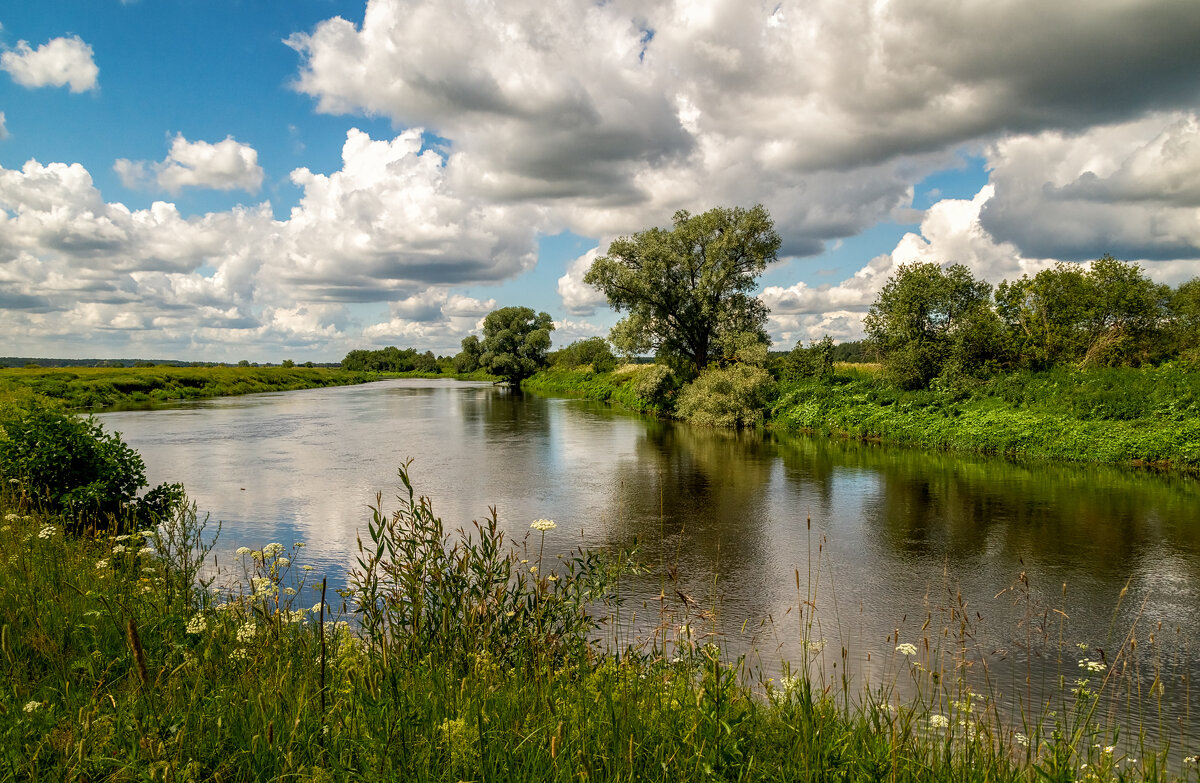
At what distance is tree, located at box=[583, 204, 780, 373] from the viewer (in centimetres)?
3412

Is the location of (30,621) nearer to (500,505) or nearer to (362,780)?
(362,780)

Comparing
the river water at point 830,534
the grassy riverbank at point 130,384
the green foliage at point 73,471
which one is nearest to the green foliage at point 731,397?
the river water at point 830,534

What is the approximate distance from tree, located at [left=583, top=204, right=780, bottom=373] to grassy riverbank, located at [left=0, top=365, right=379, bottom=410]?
2692cm

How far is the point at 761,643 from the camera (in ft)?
21.1

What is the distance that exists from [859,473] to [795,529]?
7171mm

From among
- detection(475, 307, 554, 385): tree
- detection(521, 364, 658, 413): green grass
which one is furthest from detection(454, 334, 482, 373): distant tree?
detection(521, 364, 658, 413): green grass

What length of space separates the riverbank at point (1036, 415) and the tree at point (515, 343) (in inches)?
2186

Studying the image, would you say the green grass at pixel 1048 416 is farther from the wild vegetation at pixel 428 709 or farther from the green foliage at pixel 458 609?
the green foliage at pixel 458 609

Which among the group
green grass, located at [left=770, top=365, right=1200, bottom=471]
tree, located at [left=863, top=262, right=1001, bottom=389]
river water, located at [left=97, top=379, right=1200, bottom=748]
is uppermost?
tree, located at [left=863, top=262, right=1001, bottom=389]

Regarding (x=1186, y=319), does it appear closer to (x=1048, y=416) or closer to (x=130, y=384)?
(x=1048, y=416)

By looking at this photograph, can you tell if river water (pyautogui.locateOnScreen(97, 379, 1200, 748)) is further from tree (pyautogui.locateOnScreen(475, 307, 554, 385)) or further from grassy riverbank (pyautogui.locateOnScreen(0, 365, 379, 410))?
tree (pyautogui.locateOnScreen(475, 307, 554, 385))

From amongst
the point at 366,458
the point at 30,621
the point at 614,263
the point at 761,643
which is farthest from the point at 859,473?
the point at 614,263

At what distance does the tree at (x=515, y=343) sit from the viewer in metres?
82.6

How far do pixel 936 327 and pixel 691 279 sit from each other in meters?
13.0
